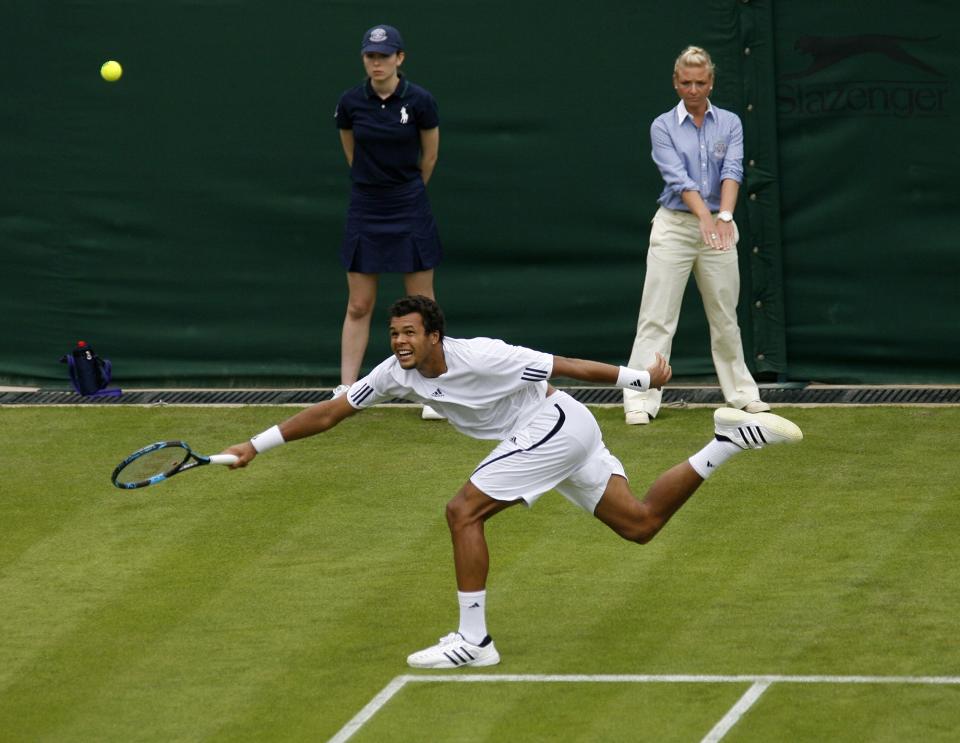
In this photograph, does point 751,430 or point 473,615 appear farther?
point 751,430

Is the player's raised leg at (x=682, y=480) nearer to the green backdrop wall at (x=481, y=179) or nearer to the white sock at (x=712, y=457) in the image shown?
the white sock at (x=712, y=457)

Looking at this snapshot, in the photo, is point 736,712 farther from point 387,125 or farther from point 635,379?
point 387,125

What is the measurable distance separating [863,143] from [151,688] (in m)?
6.31

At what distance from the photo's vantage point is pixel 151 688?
7.68 m

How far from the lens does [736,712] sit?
23.4 ft

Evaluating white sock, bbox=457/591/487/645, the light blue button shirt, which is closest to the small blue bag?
the light blue button shirt

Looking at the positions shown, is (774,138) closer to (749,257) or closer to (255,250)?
(749,257)

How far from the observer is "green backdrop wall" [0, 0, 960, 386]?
12203mm

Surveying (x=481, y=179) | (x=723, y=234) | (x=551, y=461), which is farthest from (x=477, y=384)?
(x=481, y=179)

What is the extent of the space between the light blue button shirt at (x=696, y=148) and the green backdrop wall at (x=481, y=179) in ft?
3.10

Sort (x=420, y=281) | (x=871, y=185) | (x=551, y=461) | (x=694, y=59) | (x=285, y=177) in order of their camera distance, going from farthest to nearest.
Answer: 1. (x=285, y=177)
2. (x=871, y=185)
3. (x=420, y=281)
4. (x=694, y=59)
5. (x=551, y=461)

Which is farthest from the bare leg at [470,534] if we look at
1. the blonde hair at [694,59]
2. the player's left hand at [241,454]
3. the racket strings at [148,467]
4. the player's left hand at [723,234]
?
the blonde hair at [694,59]

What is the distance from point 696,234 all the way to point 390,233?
5.82ft

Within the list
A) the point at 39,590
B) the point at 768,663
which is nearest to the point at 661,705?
the point at 768,663
